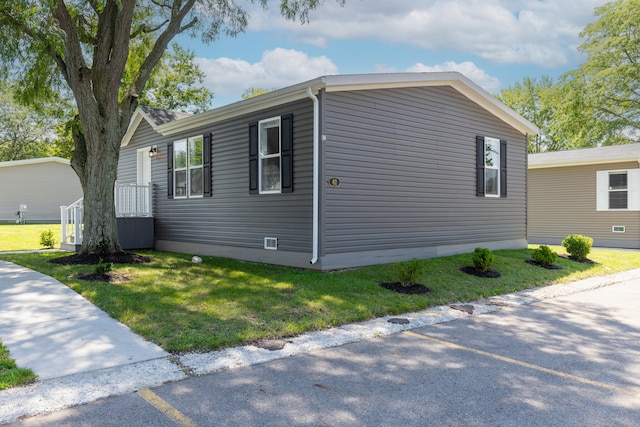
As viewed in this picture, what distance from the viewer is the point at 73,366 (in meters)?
3.66

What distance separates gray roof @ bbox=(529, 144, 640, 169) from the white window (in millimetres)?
12301

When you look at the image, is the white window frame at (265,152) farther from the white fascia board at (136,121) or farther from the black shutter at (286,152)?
the white fascia board at (136,121)

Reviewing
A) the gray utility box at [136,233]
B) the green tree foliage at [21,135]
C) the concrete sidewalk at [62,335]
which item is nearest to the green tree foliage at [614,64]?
the gray utility box at [136,233]

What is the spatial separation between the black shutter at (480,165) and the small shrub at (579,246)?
2.34m

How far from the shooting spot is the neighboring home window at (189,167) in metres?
10.8

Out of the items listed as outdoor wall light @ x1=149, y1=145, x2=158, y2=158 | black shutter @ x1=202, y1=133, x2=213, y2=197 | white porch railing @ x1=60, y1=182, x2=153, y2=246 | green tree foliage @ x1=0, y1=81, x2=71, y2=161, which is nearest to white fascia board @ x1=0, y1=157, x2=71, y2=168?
green tree foliage @ x1=0, y1=81, x2=71, y2=161

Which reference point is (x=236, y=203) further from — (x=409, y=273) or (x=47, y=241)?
(x=47, y=241)

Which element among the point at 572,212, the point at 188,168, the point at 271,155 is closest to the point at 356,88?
the point at 271,155

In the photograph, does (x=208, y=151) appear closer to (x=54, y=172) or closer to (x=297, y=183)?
(x=297, y=183)

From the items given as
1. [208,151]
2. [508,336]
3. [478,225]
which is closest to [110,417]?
[508,336]

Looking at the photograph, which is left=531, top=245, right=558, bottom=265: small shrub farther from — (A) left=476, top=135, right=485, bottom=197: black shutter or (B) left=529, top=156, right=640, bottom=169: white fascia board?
(B) left=529, top=156, right=640, bottom=169: white fascia board

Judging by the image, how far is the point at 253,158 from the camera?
9.34 metres

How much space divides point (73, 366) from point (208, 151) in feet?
25.0

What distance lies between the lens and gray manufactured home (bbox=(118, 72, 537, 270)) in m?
8.11
